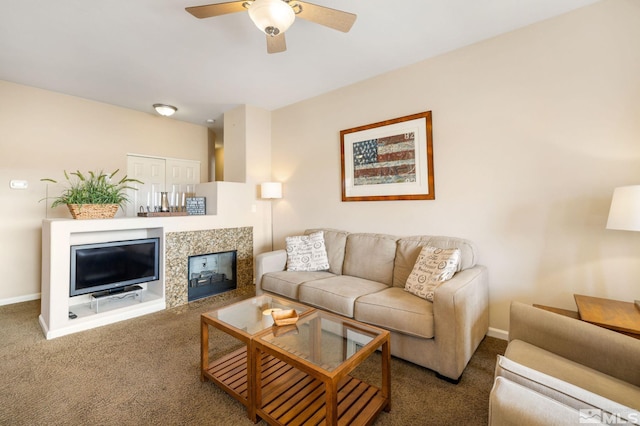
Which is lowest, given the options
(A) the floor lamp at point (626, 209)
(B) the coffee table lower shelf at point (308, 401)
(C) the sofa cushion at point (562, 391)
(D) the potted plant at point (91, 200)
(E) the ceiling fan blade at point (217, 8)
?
(B) the coffee table lower shelf at point (308, 401)

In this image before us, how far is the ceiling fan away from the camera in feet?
5.08

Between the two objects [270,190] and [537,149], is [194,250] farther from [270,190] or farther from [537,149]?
[537,149]

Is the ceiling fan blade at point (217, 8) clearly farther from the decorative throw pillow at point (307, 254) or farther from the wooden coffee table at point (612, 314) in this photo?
the wooden coffee table at point (612, 314)

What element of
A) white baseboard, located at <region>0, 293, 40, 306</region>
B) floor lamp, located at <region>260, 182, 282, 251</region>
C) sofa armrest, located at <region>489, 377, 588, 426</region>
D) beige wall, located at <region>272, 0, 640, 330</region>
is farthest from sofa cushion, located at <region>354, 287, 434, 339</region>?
white baseboard, located at <region>0, 293, 40, 306</region>

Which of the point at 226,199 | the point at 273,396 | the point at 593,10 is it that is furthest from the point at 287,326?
the point at 593,10

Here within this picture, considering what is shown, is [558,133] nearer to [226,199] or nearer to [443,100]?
[443,100]

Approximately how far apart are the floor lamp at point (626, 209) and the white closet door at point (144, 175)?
4.74 meters

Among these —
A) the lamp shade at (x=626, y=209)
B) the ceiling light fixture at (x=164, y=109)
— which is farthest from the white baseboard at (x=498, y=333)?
the ceiling light fixture at (x=164, y=109)

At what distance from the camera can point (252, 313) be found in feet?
6.73

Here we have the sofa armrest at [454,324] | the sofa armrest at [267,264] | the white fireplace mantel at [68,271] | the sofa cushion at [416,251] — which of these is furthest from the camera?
the sofa armrest at [267,264]

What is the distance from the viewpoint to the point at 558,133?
219 cm

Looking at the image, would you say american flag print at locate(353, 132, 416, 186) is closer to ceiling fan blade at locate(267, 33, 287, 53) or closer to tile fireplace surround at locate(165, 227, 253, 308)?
ceiling fan blade at locate(267, 33, 287, 53)

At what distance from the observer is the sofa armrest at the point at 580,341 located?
1.22m

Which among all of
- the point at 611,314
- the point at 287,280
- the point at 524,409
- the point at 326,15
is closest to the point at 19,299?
the point at 287,280
